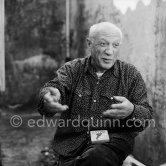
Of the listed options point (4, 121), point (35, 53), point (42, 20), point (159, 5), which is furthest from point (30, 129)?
point (159, 5)

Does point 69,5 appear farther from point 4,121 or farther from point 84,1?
point 4,121

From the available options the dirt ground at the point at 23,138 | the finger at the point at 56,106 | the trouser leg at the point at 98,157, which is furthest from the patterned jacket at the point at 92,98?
the dirt ground at the point at 23,138

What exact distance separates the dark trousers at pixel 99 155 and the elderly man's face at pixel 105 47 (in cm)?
66

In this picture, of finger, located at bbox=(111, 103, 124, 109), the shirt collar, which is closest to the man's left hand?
finger, located at bbox=(111, 103, 124, 109)

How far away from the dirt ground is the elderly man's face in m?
1.83

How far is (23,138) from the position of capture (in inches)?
191

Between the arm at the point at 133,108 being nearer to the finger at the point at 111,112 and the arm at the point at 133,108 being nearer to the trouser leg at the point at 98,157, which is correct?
the finger at the point at 111,112

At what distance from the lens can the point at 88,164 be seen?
236 cm

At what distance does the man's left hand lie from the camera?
7.30 ft

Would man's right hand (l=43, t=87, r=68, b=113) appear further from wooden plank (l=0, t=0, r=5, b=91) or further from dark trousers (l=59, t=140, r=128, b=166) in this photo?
wooden plank (l=0, t=0, r=5, b=91)

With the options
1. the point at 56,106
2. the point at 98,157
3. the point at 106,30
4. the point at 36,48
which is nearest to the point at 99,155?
the point at 98,157

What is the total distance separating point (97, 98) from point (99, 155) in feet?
1.69

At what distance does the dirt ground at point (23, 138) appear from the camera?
410 cm

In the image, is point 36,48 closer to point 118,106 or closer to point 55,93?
point 55,93
